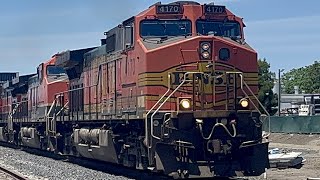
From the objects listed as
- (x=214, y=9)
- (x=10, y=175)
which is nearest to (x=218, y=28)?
(x=214, y=9)

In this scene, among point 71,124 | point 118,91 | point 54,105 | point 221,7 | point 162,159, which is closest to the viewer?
point 162,159

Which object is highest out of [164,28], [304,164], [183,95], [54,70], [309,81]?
[309,81]

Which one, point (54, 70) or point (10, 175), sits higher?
point (54, 70)

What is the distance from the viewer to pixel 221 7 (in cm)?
1544

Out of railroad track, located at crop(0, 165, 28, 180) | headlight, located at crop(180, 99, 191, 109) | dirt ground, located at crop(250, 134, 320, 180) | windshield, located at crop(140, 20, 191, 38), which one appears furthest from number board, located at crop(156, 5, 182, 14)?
railroad track, located at crop(0, 165, 28, 180)

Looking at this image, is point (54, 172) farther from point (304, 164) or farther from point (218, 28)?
point (304, 164)

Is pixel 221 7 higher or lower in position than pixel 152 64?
higher

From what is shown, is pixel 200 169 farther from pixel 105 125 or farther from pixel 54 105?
pixel 54 105

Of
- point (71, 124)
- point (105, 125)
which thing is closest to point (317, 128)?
point (71, 124)

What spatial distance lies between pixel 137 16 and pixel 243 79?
2831 millimetres

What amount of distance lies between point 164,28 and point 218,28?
1.26 metres

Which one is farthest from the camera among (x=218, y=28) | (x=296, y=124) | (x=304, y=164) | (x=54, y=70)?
(x=296, y=124)

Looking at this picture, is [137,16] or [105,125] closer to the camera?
[137,16]

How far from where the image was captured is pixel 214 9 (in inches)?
602
